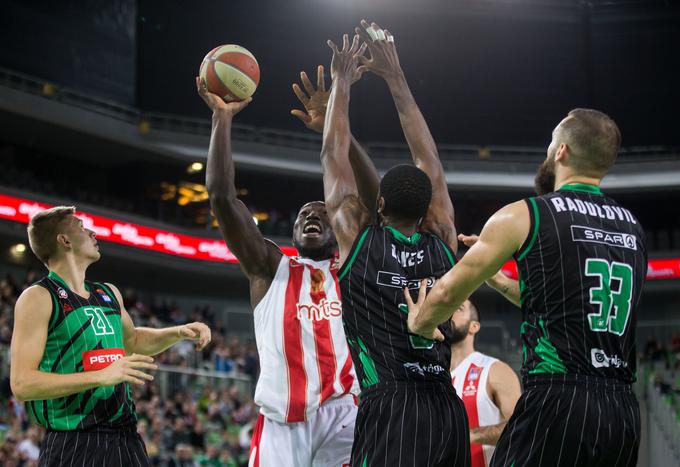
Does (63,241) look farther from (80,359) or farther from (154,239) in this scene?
(154,239)

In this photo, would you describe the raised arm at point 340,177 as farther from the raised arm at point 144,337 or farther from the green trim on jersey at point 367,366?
the raised arm at point 144,337

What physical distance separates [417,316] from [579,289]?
72cm

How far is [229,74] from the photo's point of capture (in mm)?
5977

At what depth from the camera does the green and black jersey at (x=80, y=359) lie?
4.93 meters

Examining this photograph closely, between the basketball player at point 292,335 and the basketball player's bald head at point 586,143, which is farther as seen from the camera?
the basketball player at point 292,335

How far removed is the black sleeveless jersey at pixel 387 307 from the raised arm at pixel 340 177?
10 centimetres

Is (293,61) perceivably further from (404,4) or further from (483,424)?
(483,424)

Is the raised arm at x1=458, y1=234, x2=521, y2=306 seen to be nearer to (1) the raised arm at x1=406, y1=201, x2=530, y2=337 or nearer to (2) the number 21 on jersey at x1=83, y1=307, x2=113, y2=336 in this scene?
(1) the raised arm at x1=406, y1=201, x2=530, y2=337

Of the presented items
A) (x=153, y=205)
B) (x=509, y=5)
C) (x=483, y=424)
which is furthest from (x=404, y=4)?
(x=483, y=424)

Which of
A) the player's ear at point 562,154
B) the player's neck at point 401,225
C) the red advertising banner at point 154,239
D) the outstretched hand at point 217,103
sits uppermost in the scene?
the red advertising banner at point 154,239

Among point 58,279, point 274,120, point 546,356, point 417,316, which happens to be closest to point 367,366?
point 417,316

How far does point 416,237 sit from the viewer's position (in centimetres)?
457

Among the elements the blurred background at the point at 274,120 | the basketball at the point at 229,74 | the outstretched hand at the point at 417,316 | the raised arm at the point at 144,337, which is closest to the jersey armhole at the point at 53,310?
the raised arm at the point at 144,337

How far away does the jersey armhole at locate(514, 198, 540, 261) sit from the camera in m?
3.86
